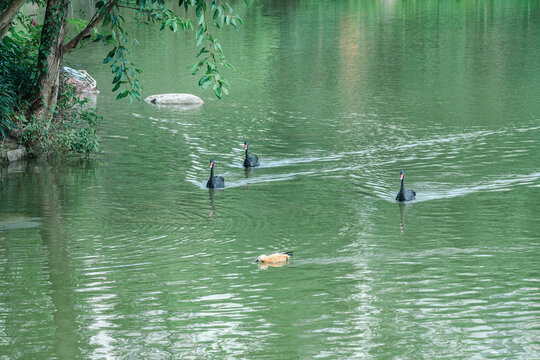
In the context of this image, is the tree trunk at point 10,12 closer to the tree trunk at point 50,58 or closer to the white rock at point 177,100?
the tree trunk at point 50,58

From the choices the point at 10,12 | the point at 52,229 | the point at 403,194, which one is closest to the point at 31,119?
the point at 52,229

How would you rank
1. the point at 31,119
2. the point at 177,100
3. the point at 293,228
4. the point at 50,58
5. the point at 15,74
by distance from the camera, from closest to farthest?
1. the point at 293,228
2. the point at 50,58
3. the point at 31,119
4. the point at 15,74
5. the point at 177,100

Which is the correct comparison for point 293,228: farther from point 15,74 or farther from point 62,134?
point 15,74

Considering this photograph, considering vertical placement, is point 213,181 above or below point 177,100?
below

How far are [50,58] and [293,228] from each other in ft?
30.8

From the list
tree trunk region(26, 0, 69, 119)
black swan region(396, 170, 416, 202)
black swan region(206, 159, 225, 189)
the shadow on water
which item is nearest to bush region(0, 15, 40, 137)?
tree trunk region(26, 0, 69, 119)

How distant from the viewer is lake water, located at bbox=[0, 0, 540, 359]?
11438 millimetres

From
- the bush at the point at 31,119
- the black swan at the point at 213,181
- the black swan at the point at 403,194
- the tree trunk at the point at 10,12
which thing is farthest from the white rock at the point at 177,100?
the tree trunk at the point at 10,12

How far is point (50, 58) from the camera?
888 inches

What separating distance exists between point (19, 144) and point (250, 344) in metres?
14.9

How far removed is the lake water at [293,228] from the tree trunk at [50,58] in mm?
1726

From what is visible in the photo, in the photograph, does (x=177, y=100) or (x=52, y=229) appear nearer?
(x=52, y=229)

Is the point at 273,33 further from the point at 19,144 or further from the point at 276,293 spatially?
the point at 276,293

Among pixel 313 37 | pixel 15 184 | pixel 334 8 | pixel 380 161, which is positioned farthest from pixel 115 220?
pixel 334 8
